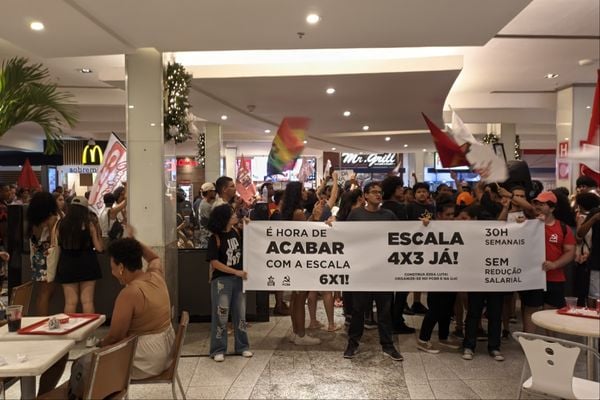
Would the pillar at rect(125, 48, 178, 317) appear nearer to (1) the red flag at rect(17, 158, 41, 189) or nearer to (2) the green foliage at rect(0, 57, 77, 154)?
(2) the green foliage at rect(0, 57, 77, 154)

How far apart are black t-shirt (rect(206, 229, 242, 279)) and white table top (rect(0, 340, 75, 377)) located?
1.93m

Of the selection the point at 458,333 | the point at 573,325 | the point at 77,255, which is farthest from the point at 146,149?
the point at 573,325

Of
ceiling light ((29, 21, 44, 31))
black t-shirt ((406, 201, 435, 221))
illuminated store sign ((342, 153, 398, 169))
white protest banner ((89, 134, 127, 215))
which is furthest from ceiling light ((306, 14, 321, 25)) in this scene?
illuminated store sign ((342, 153, 398, 169))

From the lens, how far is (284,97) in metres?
8.45

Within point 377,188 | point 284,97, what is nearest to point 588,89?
point 284,97

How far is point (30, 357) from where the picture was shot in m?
2.75

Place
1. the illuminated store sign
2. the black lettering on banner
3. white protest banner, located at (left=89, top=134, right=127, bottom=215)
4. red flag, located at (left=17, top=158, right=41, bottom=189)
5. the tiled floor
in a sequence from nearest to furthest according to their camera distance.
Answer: the tiled floor
the black lettering on banner
white protest banner, located at (left=89, top=134, right=127, bottom=215)
red flag, located at (left=17, top=158, right=41, bottom=189)
the illuminated store sign

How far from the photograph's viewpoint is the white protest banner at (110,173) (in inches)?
243

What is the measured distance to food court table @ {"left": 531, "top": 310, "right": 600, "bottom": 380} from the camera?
3.13 meters

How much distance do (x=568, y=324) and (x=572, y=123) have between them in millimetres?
7613

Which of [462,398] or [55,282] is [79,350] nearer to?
[55,282]

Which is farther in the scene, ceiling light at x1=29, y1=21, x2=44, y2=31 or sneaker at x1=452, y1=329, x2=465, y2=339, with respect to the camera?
sneaker at x1=452, y1=329, x2=465, y2=339

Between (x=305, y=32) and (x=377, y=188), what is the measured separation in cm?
158

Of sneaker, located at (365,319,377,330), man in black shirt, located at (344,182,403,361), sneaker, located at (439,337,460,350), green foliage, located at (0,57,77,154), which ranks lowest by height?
sneaker, located at (439,337,460,350)
